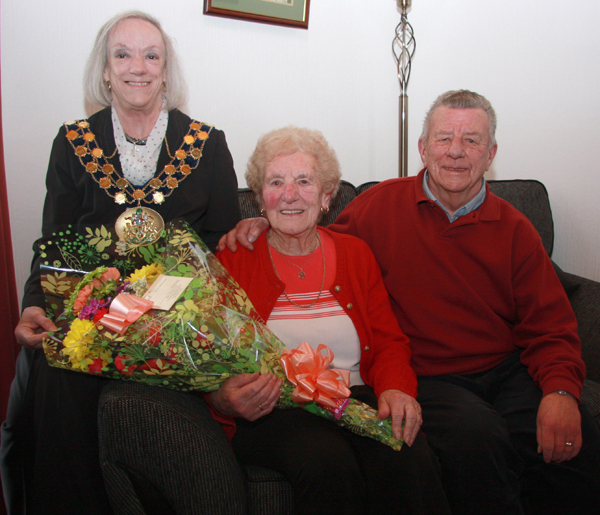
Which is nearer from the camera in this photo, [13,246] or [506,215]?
[506,215]

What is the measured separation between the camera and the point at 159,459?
41.2 inches

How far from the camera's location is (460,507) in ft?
3.81

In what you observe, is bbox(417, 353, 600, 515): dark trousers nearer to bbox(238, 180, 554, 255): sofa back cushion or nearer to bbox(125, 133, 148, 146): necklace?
bbox(238, 180, 554, 255): sofa back cushion

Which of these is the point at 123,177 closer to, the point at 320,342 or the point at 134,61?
the point at 134,61

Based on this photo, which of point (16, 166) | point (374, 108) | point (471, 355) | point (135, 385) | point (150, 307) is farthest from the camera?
→ point (374, 108)

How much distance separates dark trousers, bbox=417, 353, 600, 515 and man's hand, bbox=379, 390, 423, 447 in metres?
0.11

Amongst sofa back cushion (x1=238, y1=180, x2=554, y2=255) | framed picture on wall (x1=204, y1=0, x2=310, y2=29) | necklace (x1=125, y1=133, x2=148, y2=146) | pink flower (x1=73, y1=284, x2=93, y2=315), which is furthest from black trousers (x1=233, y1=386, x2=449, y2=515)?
framed picture on wall (x1=204, y1=0, x2=310, y2=29)

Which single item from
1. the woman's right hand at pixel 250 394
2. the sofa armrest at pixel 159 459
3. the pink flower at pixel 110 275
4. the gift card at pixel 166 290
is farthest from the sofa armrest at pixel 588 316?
the pink flower at pixel 110 275

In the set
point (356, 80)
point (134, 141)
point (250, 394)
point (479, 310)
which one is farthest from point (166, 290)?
point (356, 80)

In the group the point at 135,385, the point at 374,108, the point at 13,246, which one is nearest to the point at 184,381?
the point at 135,385

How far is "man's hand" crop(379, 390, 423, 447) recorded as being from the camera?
3.75 feet

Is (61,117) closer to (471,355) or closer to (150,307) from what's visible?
(150,307)

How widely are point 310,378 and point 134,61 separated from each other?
1103 millimetres

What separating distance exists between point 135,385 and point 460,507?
844 millimetres
